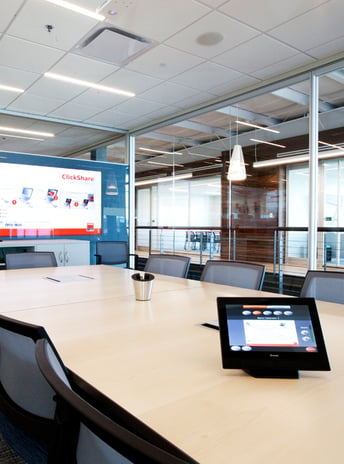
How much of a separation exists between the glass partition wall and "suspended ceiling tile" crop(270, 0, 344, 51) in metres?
0.61

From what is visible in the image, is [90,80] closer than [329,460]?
No

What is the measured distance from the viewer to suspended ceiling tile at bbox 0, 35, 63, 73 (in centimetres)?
355

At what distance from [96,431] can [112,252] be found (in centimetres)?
544

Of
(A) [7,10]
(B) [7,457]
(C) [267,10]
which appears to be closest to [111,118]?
(A) [7,10]

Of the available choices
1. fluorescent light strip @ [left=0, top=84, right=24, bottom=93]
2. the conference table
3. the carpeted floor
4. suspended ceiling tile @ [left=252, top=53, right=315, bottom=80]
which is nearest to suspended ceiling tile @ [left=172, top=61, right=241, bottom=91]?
Answer: suspended ceiling tile @ [left=252, top=53, right=315, bottom=80]

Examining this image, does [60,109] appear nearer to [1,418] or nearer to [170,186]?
[170,186]

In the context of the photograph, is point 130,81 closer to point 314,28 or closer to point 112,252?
point 314,28

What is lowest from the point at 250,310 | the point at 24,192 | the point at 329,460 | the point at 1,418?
the point at 1,418

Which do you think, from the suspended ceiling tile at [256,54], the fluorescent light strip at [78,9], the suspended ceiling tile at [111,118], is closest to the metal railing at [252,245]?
the suspended ceiling tile at [256,54]

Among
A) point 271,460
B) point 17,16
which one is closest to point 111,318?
point 271,460

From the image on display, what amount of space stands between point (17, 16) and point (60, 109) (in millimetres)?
2551

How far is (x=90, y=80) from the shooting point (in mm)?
4438

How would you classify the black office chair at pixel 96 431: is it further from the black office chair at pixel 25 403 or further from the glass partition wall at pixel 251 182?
the glass partition wall at pixel 251 182

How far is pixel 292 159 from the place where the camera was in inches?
237
